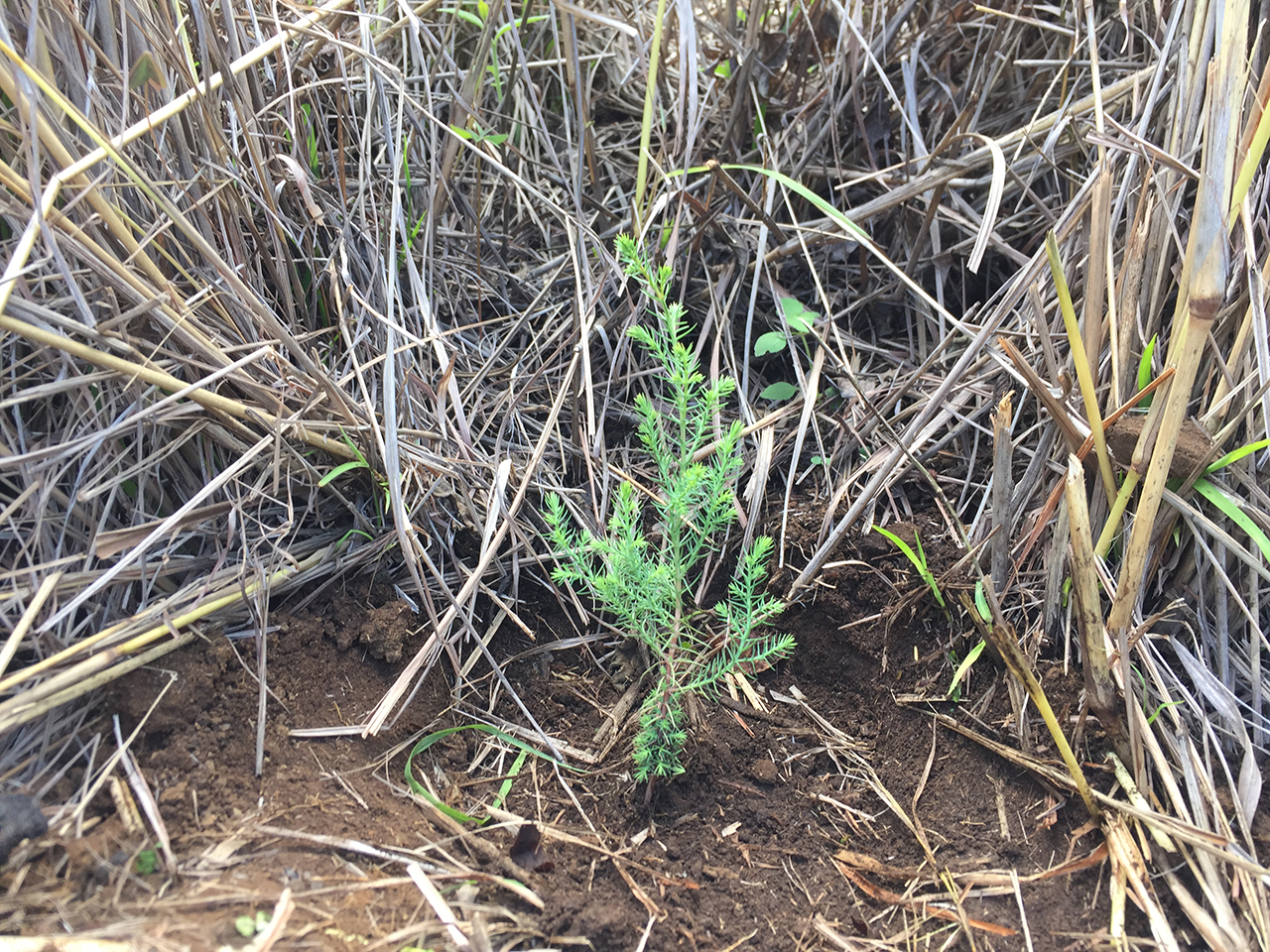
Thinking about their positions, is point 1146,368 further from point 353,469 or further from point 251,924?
point 251,924

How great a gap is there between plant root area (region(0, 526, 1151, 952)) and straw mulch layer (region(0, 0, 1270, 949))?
0.04ft

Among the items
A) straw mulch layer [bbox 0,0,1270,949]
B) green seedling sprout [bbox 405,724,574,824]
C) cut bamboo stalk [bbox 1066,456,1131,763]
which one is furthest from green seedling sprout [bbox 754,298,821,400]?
green seedling sprout [bbox 405,724,574,824]

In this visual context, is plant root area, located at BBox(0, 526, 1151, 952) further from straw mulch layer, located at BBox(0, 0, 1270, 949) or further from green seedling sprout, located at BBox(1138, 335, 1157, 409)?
green seedling sprout, located at BBox(1138, 335, 1157, 409)

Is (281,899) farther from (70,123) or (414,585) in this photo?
(70,123)

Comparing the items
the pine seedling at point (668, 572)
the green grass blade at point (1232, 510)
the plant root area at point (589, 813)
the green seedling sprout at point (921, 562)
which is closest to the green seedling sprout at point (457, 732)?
the plant root area at point (589, 813)

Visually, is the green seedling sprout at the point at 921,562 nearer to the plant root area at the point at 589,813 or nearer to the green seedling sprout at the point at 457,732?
the plant root area at the point at 589,813

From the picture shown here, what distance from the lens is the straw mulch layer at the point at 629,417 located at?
4.75 ft

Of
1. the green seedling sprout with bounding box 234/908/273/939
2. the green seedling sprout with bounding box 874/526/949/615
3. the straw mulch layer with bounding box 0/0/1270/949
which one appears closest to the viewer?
the green seedling sprout with bounding box 234/908/273/939

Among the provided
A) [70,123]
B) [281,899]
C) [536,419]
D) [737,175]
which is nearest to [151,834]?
[281,899]

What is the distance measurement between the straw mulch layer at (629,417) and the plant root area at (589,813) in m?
0.01

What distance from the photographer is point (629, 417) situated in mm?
2152

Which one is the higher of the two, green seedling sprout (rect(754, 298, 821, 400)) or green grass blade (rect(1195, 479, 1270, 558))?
green seedling sprout (rect(754, 298, 821, 400))

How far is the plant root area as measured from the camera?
128 centimetres

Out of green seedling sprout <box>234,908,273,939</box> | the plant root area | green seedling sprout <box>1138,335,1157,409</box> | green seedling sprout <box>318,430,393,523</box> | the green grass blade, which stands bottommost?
the plant root area
